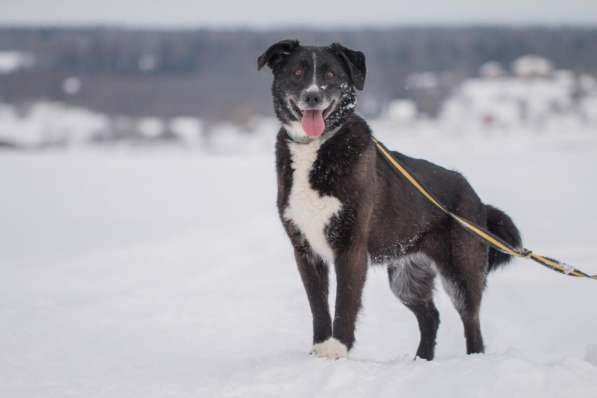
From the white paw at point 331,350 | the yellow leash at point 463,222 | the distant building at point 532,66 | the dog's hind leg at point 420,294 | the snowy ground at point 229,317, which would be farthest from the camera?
the distant building at point 532,66

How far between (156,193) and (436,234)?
71.2ft

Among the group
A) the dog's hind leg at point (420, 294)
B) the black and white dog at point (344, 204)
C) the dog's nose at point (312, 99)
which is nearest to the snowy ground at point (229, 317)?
the dog's hind leg at point (420, 294)

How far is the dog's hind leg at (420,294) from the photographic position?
5.82 meters

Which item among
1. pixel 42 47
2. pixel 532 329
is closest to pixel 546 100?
pixel 42 47

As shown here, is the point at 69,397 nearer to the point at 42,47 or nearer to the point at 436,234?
the point at 436,234

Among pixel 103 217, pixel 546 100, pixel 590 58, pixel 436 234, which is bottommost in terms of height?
pixel 103 217

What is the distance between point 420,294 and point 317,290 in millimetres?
1289

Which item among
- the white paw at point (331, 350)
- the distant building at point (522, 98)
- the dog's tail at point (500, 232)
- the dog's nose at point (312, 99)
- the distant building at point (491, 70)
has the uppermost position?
the distant building at point (491, 70)

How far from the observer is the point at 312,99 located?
468cm

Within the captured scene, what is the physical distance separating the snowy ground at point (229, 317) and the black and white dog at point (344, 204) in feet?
1.86

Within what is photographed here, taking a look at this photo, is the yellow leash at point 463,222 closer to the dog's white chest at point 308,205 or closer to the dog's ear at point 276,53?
the dog's white chest at point 308,205

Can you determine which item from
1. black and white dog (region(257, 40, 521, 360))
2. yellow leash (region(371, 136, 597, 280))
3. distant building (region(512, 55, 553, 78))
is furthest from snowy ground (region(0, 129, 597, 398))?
distant building (region(512, 55, 553, 78))

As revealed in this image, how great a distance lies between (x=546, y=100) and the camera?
89.8m

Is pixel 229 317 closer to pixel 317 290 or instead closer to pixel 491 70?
pixel 317 290
